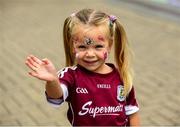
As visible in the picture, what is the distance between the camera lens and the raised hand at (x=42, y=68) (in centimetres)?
→ 208

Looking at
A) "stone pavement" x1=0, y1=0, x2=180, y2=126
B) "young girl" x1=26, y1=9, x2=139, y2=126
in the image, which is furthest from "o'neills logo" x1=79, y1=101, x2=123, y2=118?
"stone pavement" x1=0, y1=0, x2=180, y2=126

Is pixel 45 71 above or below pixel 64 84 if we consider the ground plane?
above

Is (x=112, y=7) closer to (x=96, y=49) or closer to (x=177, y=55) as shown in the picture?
(x=177, y=55)

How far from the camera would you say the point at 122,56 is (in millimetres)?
2555

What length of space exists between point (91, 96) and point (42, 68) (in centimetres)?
34

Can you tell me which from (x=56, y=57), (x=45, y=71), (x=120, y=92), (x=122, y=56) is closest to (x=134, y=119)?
(x=120, y=92)

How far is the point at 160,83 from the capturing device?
6180 mm

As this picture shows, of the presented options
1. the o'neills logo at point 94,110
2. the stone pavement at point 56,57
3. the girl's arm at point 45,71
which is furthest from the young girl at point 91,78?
the stone pavement at point 56,57

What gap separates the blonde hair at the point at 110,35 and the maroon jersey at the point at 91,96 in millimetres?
91

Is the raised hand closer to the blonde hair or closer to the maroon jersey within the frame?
the maroon jersey

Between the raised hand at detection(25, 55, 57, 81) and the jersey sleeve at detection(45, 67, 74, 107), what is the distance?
6.0 inches

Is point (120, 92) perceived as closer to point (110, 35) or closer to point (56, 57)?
point (110, 35)

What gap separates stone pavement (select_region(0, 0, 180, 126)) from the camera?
5141 millimetres

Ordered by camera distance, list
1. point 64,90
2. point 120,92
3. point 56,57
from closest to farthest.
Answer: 1. point 64,90
2. point 120,92
3. point 56,57
